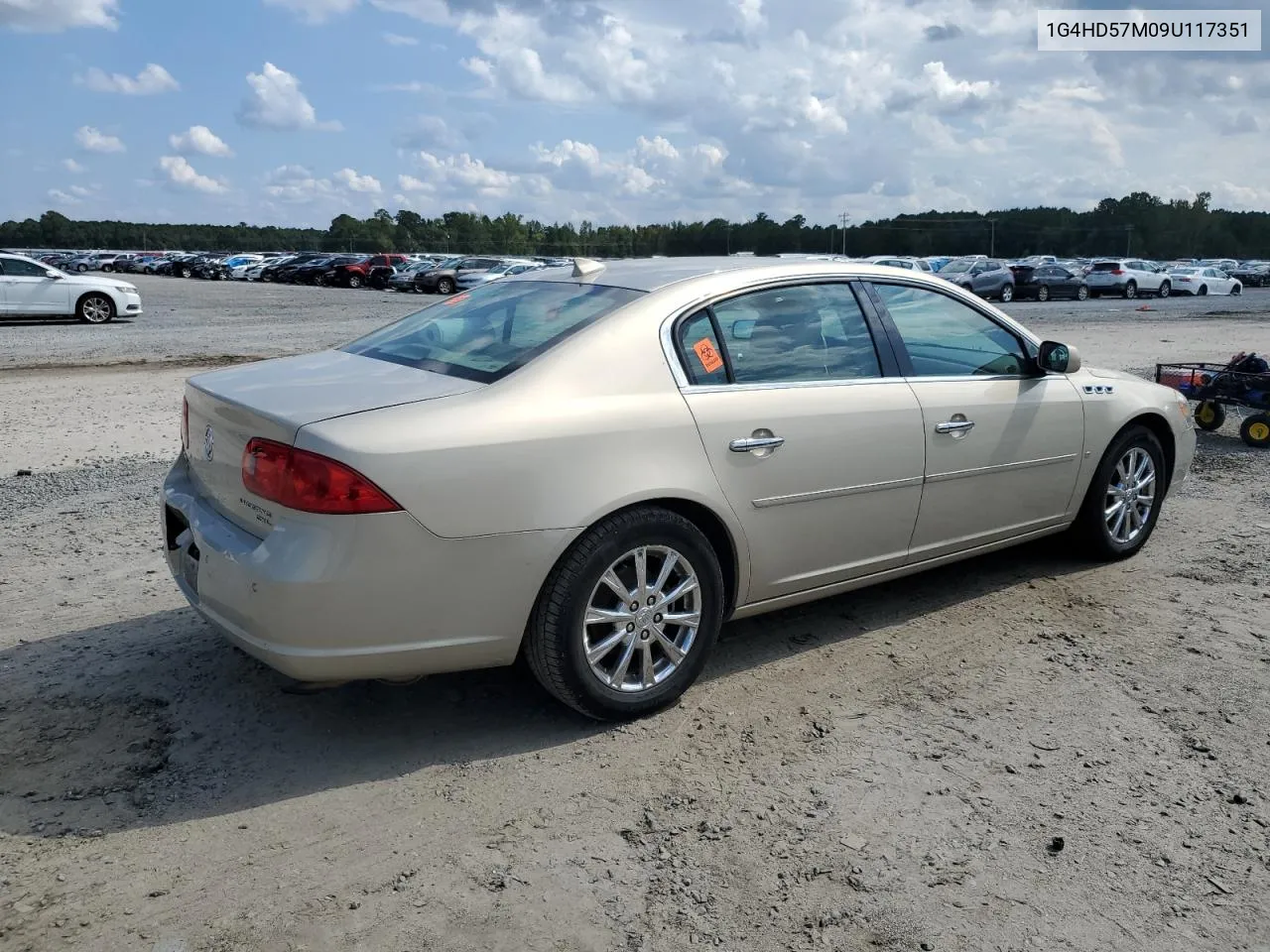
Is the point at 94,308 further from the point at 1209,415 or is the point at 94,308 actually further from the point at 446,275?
the point at 1209,415

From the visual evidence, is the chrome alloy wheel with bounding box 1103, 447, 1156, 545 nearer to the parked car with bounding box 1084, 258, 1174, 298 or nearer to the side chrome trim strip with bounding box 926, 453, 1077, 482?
the side chrome trim strip with bounding box 926, 453, 1077, 482

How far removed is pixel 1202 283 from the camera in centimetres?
4444

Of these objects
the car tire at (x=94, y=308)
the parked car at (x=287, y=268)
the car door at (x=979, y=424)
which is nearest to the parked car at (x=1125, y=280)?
the car tire at (x=94, y=308)

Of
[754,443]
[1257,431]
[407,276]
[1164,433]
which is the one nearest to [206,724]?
[754,443]

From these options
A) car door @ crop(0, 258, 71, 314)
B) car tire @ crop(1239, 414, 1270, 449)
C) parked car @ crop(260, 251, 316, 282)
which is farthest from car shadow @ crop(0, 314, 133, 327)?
parked car @ crop(260, 251, 316, 282)

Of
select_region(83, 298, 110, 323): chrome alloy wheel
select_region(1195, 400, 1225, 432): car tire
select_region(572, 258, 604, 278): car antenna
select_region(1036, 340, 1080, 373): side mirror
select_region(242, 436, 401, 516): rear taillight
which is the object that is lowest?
select_region(83, 298, 110, 323): chrome alloy wheel

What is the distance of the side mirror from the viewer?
16.7 feet

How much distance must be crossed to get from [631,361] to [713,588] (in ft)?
2.87

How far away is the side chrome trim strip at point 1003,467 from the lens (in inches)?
182

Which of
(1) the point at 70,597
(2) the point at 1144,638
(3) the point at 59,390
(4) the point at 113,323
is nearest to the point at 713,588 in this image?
(2) the point at 1144,638

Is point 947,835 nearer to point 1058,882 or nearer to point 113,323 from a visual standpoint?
point 1058,882

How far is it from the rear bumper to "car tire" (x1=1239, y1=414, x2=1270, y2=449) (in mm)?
7671

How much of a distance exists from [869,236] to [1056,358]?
94.6m

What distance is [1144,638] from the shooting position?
4664mm
